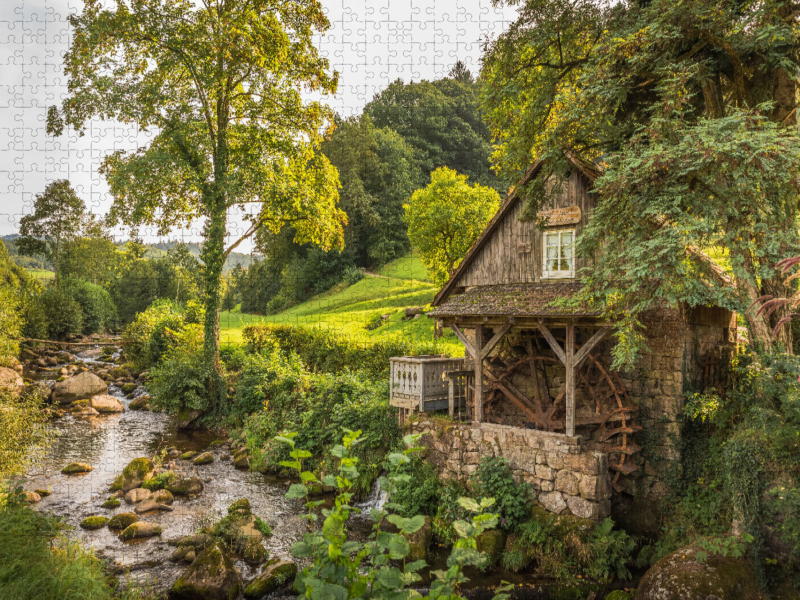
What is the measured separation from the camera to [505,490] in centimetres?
1105

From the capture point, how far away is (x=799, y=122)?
9.19 metres

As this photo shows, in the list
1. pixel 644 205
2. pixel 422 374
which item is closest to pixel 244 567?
pixel 422 374

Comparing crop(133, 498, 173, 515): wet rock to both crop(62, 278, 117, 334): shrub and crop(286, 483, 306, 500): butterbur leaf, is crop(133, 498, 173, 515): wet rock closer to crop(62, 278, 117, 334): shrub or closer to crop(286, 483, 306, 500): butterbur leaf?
crop(286, 483, 306, 500): butterbur leaf

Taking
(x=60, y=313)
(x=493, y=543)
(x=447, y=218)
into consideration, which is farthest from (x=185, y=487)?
(x=60, y=313)

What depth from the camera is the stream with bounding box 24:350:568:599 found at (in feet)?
31.7

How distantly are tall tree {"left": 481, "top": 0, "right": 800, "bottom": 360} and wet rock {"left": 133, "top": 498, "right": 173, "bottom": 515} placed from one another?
35.0 feet

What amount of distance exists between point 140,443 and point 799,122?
19.0 meters

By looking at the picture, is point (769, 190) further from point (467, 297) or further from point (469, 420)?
point (469, 420)

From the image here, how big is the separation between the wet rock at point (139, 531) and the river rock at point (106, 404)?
37.0ft

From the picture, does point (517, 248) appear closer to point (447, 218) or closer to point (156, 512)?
point (447, 218)

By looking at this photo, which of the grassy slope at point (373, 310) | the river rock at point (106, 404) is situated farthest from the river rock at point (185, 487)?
the river rock at point (106, 404)

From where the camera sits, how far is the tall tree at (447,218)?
22.5 metres

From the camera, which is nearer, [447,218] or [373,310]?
[447,218]

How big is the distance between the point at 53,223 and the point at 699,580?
44228mm
